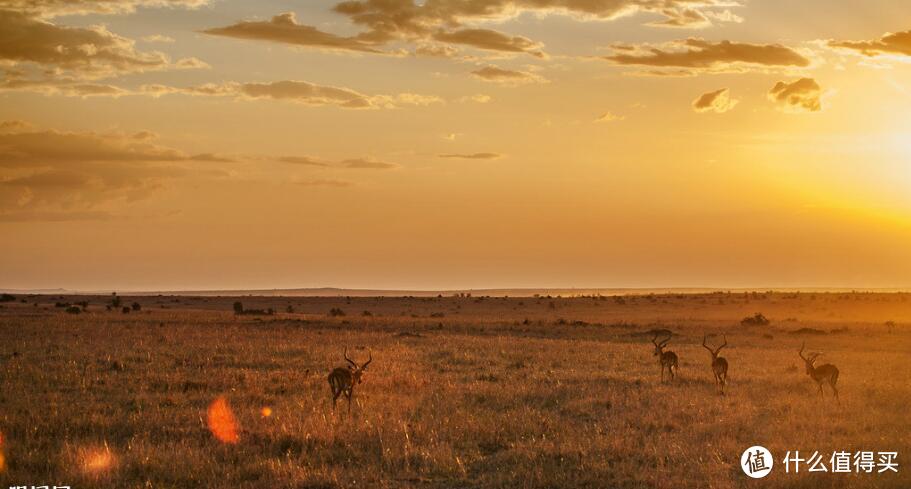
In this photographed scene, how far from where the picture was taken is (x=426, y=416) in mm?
17453

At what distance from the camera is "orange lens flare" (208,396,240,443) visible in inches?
606

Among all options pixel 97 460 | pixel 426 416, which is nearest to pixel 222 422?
pixel 97 460

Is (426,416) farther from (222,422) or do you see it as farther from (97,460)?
(97,460)

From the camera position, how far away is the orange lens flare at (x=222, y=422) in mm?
15383

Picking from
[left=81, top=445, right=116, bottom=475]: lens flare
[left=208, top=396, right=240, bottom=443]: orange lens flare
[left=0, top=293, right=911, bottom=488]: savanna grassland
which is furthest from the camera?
[left=208, top=396, right=240, bottom=443]: orange lens flare

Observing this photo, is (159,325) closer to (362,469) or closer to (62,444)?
(62,444)

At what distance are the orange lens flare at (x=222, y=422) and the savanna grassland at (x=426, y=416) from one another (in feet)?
0.63

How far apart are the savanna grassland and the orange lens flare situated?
192 mm

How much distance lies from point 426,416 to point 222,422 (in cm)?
405

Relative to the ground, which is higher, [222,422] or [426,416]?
[426,416]

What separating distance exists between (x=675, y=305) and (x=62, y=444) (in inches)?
3430

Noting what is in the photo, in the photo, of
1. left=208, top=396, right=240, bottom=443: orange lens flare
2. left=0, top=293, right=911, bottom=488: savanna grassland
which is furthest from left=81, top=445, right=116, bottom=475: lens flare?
left=208, top=396, right=240, bottom=443: orange lens flare

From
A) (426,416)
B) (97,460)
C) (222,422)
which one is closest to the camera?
(97,460)

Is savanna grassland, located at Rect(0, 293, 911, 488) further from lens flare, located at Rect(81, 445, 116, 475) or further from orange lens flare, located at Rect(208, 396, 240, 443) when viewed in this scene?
orange lens flare, located at Rect(208, 396, 240, 443)
